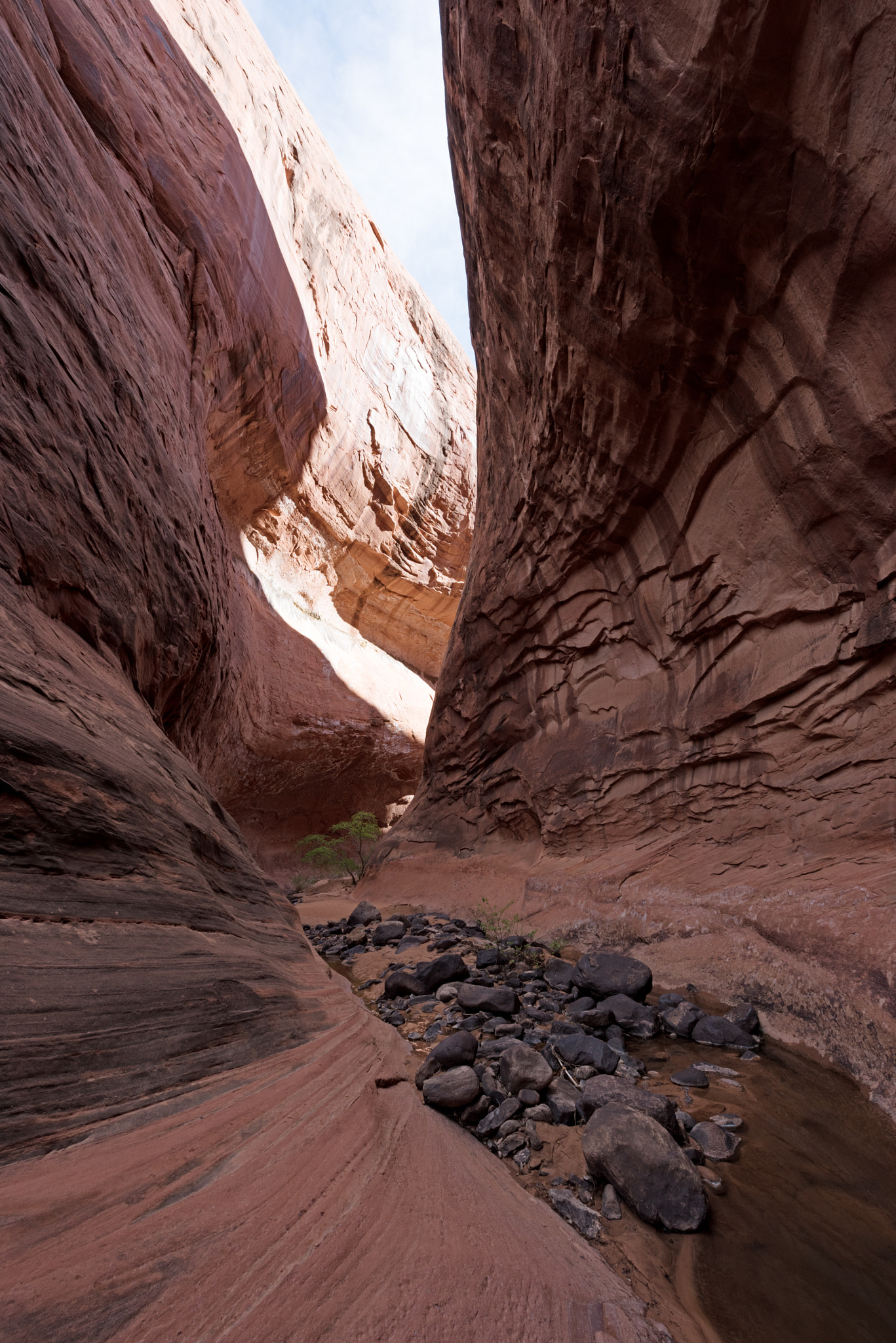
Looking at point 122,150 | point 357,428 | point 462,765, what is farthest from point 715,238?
point 357,428

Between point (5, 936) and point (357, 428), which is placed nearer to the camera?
point (5, 936)

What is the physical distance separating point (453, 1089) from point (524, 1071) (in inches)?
16.8

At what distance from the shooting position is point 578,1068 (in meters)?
3.23

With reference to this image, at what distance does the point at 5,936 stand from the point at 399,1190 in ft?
5.26

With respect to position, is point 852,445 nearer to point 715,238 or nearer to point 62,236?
point 715,238

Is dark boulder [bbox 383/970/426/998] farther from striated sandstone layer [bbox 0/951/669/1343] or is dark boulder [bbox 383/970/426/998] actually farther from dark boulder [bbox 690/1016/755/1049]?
striated sandstone layer [bbox 0/951/669/1343]

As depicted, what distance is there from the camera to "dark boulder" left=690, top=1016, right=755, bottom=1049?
11.7 feet

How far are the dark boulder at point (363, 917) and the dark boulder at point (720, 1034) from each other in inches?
223

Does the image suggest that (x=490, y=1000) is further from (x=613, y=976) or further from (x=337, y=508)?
(x=337, y=508)

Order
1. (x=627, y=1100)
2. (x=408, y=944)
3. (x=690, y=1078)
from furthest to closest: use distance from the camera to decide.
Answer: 1. (x=408, y=944)
2. (x=690, y=1078)
3. (x=627, y=1100)

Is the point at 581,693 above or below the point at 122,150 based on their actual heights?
below

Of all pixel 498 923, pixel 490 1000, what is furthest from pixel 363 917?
pixel 490 1000

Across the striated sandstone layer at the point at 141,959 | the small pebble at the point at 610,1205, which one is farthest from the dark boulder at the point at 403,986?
the small pebble at the point at 610,1205

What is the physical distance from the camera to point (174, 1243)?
1.36 meters
